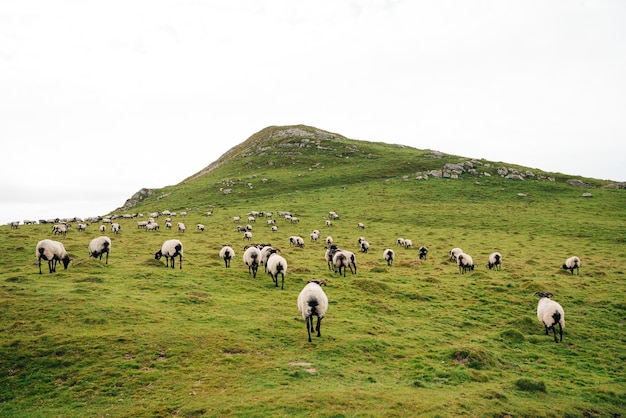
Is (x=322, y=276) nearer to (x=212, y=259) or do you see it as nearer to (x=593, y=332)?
(x=212, y=259)

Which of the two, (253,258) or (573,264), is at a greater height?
(253,258)

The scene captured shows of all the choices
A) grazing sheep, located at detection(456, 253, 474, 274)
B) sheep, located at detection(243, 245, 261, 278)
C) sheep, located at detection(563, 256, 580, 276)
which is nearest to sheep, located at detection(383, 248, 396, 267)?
grazing sheep, located at detection(456, 253, 474, 274)

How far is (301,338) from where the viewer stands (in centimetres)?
1806

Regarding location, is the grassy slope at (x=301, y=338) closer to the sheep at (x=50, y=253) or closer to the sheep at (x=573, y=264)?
the sheep at (x=50, y=253)

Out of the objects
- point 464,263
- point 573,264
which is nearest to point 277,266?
point 464,263

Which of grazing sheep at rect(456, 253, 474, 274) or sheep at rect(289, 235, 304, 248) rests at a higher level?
sheep at rect(289, 235, 304, 248)

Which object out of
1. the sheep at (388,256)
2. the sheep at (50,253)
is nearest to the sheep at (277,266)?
the sheep at (388,256)

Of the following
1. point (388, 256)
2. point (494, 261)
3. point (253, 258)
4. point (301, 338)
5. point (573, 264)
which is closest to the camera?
point (301, 338)

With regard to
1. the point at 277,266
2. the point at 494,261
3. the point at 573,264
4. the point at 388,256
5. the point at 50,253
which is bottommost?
the point at 573,264

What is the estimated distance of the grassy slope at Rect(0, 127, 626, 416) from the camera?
12789 millimetres

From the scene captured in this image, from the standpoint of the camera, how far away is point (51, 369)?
14359 millimetres

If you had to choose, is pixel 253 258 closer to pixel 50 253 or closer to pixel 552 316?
pixel 50 253

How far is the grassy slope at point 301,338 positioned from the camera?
12.8 m

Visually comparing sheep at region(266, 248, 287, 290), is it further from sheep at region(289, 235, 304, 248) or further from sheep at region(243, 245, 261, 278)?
sheep at region(289, 235, 304, 248)
